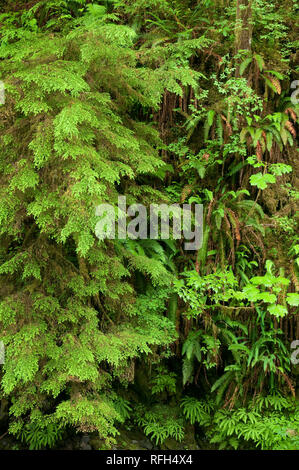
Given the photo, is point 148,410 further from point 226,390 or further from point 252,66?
point 252,66

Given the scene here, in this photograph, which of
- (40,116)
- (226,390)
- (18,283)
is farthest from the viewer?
(226,390)

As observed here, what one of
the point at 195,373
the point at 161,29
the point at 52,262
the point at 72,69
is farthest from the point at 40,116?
the point at 195,373

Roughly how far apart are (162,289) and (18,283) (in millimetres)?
1501

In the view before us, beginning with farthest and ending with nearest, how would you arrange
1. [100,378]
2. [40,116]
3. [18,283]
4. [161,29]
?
[161,29]
[18,283]
[100,378]
[40,116]

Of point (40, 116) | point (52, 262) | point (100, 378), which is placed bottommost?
point (100, 378)

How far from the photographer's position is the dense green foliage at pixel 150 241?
335 cm

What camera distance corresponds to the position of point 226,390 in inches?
186

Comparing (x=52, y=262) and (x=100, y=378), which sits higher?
(x=52, y=262)

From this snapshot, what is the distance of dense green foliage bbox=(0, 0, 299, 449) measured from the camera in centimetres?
335

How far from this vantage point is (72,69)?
3475mm

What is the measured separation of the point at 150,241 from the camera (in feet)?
14.7

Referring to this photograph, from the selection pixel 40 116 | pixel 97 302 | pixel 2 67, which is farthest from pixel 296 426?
pixel 2 67

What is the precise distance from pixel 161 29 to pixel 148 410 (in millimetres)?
5048
